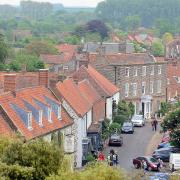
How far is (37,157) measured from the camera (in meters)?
25.8

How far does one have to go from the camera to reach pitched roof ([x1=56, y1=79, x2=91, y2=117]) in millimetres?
46844

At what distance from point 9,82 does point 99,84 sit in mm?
20784

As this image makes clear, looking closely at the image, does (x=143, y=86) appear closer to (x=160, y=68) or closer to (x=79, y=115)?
(x=160, y=68)

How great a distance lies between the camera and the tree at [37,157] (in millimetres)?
25594

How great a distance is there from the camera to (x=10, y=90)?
41188 mm

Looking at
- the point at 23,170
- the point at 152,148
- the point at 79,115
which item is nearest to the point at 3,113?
the point at 79,115

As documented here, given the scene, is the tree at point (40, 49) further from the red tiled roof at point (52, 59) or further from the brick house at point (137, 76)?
the brick house at point (137, 76)

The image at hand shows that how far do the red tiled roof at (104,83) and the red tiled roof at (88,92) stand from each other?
8.20 feet

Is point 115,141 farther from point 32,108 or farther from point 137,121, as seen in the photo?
point 32,108

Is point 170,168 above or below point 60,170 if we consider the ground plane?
below

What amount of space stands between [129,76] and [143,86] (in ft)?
10.3

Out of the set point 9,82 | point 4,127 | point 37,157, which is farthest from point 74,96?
point 37,157

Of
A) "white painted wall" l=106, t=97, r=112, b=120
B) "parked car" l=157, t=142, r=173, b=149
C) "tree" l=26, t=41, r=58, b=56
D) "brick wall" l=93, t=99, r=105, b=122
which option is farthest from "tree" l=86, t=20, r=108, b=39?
"parked car" l=157, t=142, r=173, b=149

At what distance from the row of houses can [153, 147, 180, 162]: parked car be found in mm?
4537
